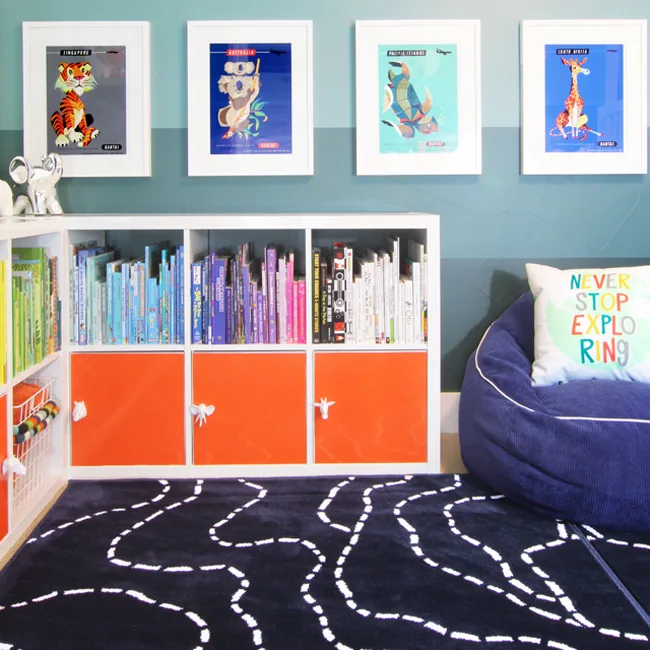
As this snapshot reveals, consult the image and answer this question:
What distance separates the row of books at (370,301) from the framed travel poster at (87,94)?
2.79 ft

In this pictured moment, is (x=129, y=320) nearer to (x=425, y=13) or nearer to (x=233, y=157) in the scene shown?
(x=233, y=157)

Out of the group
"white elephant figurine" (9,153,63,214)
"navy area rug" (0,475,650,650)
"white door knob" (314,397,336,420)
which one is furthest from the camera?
"white elephant figurine" (9,153,63,214)

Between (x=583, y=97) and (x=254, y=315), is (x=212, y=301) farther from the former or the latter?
(x=583, y=97)

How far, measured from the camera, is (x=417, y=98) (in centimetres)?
319

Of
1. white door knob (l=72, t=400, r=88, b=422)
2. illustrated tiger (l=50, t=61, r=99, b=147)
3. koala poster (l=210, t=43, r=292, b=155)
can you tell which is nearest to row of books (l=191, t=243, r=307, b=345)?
white door knob (l=72, t=400, r=88, b=422)

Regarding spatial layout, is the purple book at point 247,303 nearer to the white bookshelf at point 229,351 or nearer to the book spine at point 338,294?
the white bookshelf at point 229,351

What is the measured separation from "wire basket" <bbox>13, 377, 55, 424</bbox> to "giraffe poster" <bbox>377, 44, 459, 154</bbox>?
1.41 metres

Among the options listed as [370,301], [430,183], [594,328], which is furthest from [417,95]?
[594,328]

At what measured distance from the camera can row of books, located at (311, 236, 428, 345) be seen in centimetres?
285

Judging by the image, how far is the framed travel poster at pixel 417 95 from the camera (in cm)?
317

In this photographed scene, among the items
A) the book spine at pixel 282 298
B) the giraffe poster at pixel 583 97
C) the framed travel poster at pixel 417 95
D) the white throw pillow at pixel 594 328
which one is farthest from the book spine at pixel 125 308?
the giraffe poster at pixel 583 97

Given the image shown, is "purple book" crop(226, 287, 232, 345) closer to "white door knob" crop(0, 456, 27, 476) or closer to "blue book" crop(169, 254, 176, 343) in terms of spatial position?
"blue book" crop(169, 254, 176, 343)

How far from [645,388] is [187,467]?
1.42 metres

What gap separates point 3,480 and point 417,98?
6.28 ft
